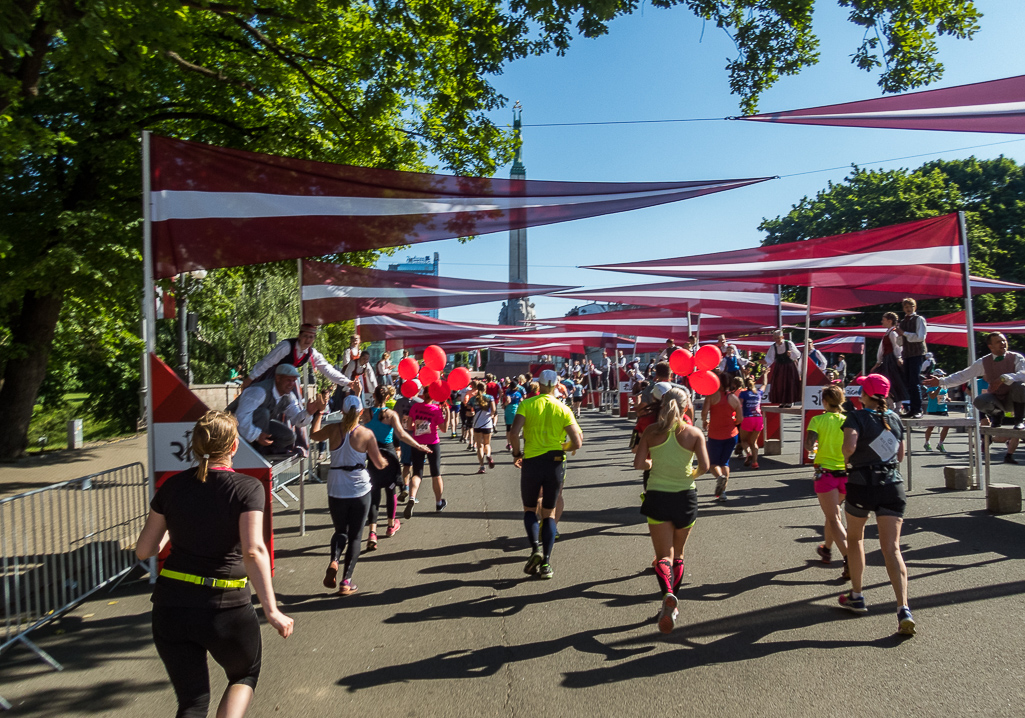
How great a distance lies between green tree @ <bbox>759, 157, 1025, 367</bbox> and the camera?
35.3 metres

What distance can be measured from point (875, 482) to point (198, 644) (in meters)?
4.64

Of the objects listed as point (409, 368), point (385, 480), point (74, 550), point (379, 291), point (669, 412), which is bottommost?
point (74, 550)

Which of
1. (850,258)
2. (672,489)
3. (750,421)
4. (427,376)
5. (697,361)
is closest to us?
(672,489)

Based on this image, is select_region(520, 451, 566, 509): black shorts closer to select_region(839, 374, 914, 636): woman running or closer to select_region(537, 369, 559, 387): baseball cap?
select_region(537, 369, 559, 387): baseball cap

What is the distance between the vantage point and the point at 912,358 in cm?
1140

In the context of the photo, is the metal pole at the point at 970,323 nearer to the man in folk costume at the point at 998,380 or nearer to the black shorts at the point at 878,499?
the man in folk costume at the point at 998,380

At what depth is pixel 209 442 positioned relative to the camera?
3.27 meters

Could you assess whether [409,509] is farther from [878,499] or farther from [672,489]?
[878,499]

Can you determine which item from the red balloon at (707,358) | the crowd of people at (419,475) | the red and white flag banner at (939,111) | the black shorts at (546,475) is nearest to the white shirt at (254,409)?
the crowd of people at (419,475)

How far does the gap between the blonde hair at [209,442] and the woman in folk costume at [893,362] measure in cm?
1082

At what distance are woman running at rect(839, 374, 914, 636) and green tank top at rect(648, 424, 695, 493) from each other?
1.21 meters

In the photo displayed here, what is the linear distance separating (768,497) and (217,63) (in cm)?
A: 1135

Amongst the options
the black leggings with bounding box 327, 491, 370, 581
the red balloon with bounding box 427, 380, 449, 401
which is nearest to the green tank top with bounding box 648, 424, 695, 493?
the black leggings with bounding box 327, 491, 370, 581

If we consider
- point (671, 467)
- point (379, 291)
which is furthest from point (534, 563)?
point (379, 291)
